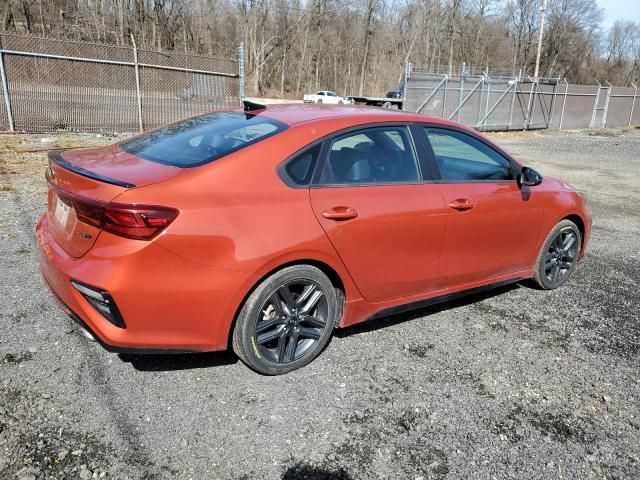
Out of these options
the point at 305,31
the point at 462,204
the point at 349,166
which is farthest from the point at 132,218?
the point at 305,31

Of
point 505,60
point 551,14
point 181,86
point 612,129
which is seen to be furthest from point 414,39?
point 181,86

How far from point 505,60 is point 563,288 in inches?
3016

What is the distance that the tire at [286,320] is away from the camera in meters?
2.99

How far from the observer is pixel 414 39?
61.6 metres

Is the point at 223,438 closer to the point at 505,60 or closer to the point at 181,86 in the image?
the point at 181,86

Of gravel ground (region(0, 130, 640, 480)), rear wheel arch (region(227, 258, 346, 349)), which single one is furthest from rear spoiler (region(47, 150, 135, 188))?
gravel ground (region(0, 130, 640, 480))

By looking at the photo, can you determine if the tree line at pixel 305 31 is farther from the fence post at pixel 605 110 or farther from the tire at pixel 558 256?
the tire at pixel 558 256

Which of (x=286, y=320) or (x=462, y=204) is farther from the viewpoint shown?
(x=462, y=204)

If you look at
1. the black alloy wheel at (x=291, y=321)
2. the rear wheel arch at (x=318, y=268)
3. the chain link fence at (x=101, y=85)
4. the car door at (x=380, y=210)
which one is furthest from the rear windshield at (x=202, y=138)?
the chain link fence at (x=101, y=85)

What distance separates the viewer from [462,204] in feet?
12.4

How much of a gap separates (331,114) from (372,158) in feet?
1.34

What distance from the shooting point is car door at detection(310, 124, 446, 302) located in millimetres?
A: 3223

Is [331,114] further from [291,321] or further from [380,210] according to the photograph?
[291,321]

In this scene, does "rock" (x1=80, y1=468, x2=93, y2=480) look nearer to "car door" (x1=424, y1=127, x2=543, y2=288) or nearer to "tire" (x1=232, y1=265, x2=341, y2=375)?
"tire" (x1=232, y1=265, x2=341, y2=375)
